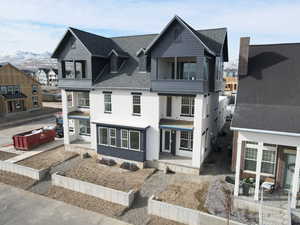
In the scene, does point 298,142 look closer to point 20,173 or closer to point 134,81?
point 134,81

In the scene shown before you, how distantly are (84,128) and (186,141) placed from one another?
37.4ft

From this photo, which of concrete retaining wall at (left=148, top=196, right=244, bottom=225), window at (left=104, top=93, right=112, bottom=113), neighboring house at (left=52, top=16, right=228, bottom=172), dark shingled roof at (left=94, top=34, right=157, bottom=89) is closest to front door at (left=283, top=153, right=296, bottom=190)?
neighboring house at (left=52, top=16, right=228, bottom=172)

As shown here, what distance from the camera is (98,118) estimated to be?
20.1m

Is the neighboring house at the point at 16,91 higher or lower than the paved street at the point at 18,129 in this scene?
higher

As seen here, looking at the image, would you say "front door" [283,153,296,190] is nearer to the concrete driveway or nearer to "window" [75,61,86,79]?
the concrete driveway

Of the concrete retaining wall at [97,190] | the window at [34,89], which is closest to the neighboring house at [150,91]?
the concrete retaining wall at [97,190]

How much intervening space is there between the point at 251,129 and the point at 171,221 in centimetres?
684

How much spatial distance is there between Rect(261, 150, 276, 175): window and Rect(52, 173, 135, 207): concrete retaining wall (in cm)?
925

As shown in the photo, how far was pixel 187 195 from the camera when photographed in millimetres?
13969

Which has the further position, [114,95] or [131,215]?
[114,95]

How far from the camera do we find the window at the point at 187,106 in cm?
1833

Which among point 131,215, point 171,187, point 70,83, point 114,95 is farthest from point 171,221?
point 70,83

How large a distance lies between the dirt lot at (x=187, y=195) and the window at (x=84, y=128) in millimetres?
11827

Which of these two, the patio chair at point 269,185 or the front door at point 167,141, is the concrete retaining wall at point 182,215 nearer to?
the patio chair at point 269,185
